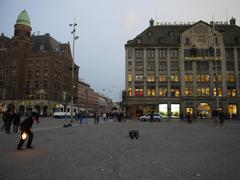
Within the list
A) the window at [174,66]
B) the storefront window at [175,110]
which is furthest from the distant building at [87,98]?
the window at [174,66]

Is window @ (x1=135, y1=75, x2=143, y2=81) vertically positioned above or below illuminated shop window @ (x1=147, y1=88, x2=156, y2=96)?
above

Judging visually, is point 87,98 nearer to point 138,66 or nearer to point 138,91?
point 138,66

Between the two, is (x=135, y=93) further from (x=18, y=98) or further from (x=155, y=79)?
(x=18, y=98)

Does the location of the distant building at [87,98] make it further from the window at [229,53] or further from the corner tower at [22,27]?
the window at [229,53]

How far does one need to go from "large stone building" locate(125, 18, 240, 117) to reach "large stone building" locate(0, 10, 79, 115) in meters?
27.9

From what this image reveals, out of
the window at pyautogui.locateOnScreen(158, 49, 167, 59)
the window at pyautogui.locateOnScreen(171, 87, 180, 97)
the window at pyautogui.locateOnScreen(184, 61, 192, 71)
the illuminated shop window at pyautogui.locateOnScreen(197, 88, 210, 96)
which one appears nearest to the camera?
the illuminated shop window at pyautogui.locateOnScreen(197, 88, 210, 96)

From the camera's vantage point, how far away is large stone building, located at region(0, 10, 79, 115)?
8438 cm

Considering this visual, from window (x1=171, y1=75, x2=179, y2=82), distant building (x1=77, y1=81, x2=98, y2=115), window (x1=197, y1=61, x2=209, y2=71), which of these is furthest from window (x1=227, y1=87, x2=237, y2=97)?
distant building (x1=77, y1=81, x2=98, y2=115)

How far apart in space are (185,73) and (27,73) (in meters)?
55.6

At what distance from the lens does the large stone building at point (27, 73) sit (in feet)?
277

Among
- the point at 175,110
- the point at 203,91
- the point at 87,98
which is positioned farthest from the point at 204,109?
the point at 87,98

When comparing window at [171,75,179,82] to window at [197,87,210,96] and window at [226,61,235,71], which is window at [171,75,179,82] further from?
window at [226,61,235,71]

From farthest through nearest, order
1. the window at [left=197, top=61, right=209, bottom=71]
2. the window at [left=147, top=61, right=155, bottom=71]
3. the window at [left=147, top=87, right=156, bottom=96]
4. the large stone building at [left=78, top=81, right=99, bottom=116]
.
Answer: the large stone building at [left=78, top=81, right=99, bottom=116]
the window at [left=147, top=61, right=155, bottom=71]
the window at [left=197, top=61, right=209, bottom=71]
the window at [left=147, top=87, right=156, bottom=96]

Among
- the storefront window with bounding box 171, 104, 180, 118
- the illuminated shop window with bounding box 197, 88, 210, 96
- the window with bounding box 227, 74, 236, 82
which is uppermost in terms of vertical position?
the window with bounding box 227, 74, 236, 82
